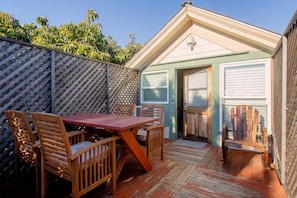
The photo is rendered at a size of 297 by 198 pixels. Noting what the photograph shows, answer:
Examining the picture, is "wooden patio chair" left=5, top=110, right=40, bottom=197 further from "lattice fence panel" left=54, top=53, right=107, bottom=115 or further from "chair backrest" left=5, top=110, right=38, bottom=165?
"lattice fence panel" left=54, top=53, right=107, bottom=115

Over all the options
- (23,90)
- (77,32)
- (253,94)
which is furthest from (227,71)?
(77,32)

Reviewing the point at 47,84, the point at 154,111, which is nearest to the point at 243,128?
the point at 154,111

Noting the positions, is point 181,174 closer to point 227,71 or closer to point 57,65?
point 227,71

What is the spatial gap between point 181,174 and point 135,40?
537 inches

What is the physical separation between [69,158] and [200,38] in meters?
4.01

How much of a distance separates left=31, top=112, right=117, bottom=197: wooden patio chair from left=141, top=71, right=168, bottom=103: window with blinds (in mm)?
3113

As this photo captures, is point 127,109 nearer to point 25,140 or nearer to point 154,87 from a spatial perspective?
point 154,87

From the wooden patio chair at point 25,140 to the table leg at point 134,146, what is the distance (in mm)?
1005

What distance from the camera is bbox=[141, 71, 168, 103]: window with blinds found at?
474 centimetres

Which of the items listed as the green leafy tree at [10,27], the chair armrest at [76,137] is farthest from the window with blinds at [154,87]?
the green leafy tree at [10,27]

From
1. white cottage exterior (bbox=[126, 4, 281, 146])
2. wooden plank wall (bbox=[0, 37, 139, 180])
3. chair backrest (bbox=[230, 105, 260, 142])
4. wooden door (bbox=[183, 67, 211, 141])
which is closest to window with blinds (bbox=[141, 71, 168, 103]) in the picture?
white cottage exterior (bbox=[126, 4, 281, 146])

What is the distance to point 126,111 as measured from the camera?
3682 millimetres

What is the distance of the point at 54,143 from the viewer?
1.54 m

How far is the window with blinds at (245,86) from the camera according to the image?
3346 millimetres
